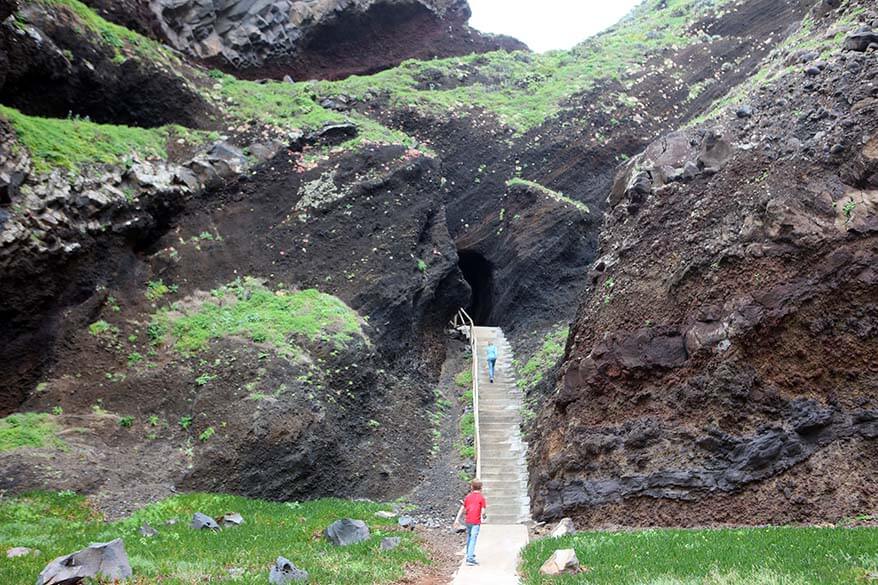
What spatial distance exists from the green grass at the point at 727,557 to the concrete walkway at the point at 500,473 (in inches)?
37.4

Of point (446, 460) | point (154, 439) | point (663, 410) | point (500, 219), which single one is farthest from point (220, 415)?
point (500, 219)

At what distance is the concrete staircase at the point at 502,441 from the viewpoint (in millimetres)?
18031

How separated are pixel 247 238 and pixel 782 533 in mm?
19869

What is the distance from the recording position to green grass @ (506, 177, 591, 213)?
101ft

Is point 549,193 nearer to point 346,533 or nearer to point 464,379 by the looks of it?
point 464,379

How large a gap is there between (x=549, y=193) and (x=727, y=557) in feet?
76.3

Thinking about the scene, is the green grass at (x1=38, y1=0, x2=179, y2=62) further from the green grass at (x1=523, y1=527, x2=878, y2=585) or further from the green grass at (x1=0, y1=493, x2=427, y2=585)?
the green grass at (x1=523, y1=527, x2=878, y2=585)

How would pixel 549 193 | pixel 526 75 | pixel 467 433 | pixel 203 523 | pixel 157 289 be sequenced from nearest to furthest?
pixel 203 523 → pixel 157 289 → pixel 467 433 → pixel 549 193 → pixel 526 75

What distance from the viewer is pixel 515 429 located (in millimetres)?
22203

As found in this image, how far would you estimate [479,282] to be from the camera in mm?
34188

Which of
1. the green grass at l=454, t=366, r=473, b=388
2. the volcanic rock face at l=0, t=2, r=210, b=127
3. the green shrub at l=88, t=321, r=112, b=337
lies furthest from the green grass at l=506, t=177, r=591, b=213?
the green shrub at l=88, t=321, r=112, b=337

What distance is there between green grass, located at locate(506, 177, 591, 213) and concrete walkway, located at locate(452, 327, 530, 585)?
6588mm

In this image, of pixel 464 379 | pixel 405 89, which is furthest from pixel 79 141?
pixel 405 89

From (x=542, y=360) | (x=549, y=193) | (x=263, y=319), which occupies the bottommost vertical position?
(x=542, y=360)
